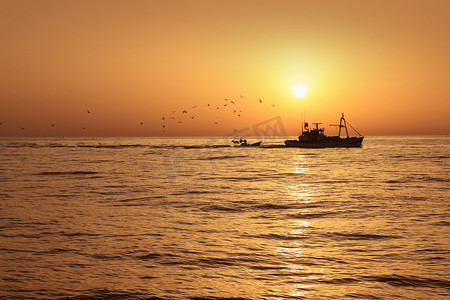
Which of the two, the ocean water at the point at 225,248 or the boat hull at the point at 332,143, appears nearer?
the ocean water at the point at 225,248

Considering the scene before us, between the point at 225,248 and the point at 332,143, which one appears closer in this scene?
the point at 225,248

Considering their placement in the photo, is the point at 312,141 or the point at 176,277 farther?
the point at 312,141

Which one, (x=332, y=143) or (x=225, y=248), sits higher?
(x=332, y=143)

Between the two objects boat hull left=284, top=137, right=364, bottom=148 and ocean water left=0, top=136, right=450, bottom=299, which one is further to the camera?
boat hull left=284, top=137, right=364, bottom=148

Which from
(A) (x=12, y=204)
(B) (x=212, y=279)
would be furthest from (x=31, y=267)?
(A) (x=12, y=204)

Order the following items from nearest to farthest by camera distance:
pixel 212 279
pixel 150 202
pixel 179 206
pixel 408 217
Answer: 1. pixel 212 279
2. pixel 408 217
3. pixel 179 206
4. pixel 150 202

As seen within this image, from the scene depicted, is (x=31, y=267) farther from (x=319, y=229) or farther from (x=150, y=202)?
(x=150, y=202)

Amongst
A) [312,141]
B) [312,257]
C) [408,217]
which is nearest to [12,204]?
[312,257]

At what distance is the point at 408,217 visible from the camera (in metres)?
22.7

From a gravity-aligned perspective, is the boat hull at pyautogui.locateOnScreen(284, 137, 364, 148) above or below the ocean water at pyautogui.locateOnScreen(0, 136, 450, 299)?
above

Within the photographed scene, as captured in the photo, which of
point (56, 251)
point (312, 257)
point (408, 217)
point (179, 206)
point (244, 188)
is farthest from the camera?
point (244, 188)

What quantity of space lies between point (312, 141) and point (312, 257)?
137898 mm

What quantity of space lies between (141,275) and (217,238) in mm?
5378

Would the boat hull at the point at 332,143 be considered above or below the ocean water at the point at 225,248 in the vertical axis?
above
